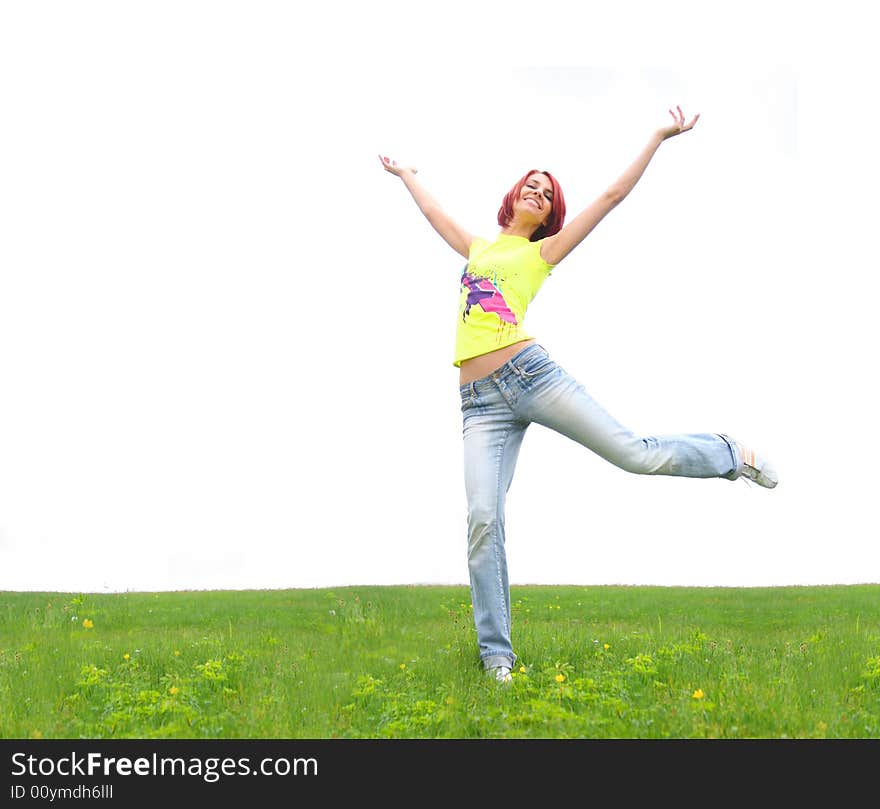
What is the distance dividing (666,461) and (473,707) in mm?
2043

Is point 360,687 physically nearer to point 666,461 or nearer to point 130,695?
point 130,695

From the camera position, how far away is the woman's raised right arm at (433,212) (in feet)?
21.1

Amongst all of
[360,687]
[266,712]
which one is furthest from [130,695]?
[360,687]

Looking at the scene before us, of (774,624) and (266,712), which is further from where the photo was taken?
(774,624)

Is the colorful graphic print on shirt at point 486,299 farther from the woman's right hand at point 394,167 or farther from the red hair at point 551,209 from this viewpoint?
the woman's right hand at point 394,167

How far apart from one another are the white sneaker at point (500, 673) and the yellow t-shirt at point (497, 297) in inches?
83.9

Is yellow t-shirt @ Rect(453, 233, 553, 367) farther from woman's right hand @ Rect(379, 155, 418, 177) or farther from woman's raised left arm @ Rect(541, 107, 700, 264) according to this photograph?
woman's right hand @ Rect(379, 155, 418, 177)

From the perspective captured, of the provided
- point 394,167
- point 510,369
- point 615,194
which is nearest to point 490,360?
point 510,369

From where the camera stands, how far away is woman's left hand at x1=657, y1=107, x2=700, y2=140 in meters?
5.57

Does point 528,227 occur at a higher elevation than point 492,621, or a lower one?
higher

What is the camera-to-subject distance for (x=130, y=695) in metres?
5.18

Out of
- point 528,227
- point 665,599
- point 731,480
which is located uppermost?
point 528,227

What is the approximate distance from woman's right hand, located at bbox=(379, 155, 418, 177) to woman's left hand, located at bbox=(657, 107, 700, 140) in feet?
6.97

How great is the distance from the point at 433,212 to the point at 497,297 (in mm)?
1179
